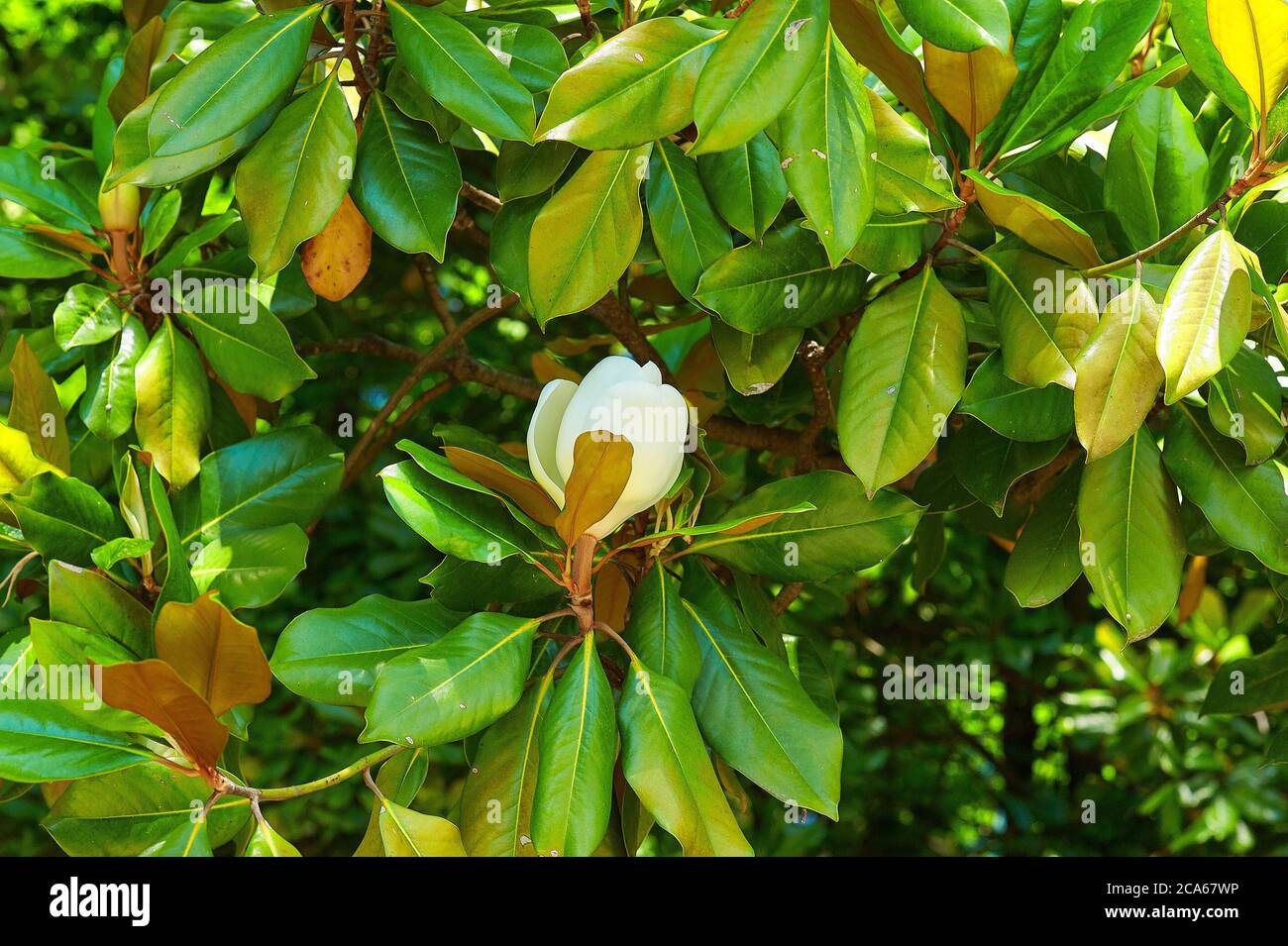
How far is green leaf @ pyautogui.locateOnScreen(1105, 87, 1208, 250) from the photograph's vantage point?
3.71 ft

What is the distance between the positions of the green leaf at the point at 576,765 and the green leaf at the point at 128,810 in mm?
331

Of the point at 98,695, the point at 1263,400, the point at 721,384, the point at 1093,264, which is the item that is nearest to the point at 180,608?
the point at 98,695

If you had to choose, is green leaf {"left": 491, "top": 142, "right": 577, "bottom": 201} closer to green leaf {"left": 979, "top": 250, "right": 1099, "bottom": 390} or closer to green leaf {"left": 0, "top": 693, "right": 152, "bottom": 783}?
green leaf {"left": 979, "top": 250, "right": 1099, "bottom": 390}

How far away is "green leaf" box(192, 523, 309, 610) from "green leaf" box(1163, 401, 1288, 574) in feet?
2.87

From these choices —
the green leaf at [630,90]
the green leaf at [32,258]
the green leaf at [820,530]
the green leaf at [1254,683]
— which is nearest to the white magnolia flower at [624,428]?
the green leaf at [820,530]

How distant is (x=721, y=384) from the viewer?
149cm

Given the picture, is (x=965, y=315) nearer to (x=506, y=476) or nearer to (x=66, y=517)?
(x=506, y=476)

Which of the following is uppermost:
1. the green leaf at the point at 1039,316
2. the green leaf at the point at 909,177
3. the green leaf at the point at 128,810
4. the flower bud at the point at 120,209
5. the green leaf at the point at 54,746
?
the flower bud at the point at 120,209

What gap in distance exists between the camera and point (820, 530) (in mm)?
1128

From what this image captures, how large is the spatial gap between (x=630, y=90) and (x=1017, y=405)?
17.5 inches

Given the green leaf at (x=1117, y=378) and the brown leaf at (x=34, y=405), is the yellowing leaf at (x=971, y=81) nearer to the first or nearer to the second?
the green leaf at (x=1117, y=378)

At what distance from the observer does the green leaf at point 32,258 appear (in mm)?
1362

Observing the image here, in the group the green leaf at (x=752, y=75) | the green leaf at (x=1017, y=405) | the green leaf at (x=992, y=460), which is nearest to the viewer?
the green leaf at (x=752, y=75)

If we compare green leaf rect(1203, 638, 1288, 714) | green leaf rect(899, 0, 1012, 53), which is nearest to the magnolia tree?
green leaf rect(899, 0, 1012, 53)
